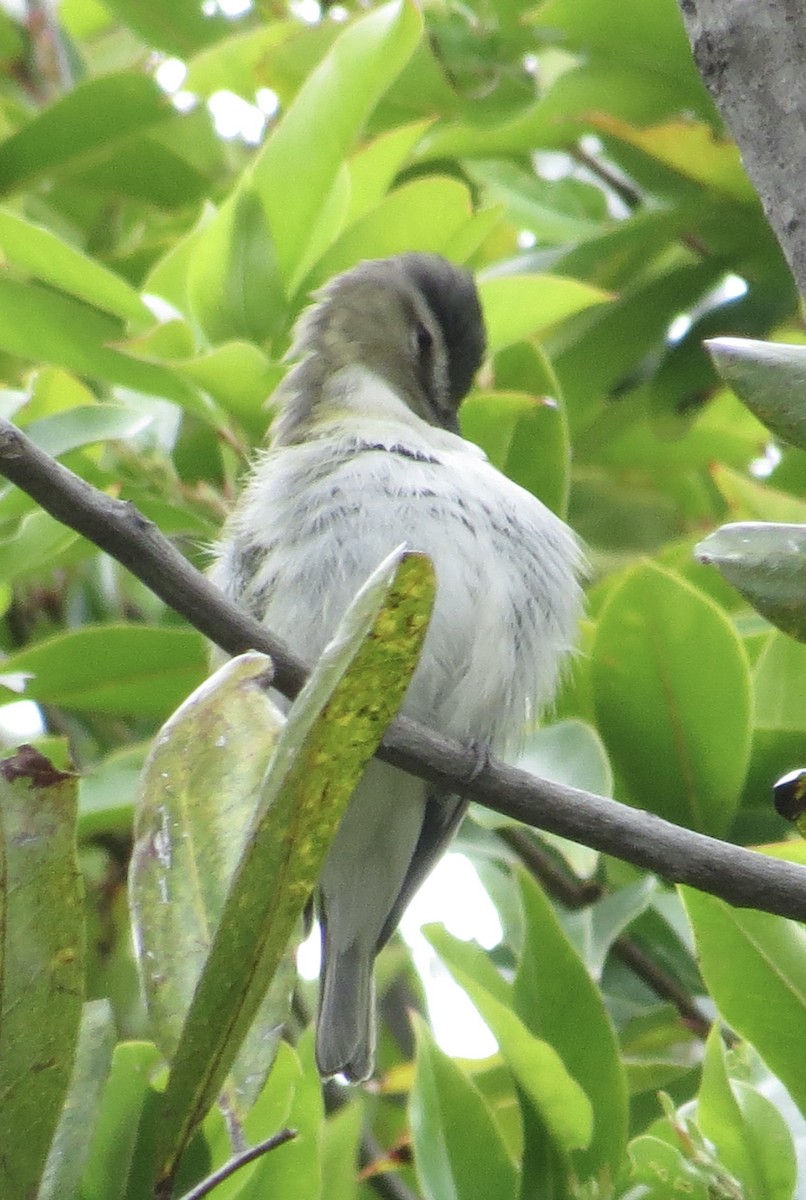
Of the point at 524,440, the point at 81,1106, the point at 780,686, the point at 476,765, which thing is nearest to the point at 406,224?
the point at 524,440

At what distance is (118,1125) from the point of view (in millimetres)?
1791

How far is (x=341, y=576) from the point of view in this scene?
8.48 ft

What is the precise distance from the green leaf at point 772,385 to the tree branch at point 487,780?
42 cm

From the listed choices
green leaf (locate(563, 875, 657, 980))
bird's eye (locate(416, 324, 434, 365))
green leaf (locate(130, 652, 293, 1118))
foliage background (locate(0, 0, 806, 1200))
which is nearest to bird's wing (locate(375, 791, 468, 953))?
foliage background (locate(0, 0, 806, 1200))

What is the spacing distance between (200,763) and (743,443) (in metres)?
2.34

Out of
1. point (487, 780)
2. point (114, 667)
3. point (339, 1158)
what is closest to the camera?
point (487, 780)

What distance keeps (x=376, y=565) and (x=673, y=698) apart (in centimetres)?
55

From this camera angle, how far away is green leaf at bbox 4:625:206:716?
2459 mm

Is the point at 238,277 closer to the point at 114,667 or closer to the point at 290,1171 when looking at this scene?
the point at 114,667

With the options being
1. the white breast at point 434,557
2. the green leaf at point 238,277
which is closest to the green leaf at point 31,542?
the white breast at point 434,557

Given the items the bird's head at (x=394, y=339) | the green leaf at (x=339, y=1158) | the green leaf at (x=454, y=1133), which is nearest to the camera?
the green leaf at (x=454, y=1133)

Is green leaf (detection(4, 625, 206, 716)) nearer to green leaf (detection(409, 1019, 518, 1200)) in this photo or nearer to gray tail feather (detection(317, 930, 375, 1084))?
gray tail feather (detection(317, 930, 375, 1084))

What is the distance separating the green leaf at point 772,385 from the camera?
4.28 ft

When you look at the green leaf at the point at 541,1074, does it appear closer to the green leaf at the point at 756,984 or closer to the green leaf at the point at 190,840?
the green leaf at the point at 756,984
